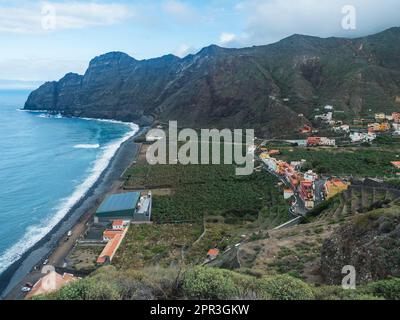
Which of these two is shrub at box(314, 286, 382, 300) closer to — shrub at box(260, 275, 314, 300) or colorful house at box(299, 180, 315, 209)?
shrub at box(260, 275, 314, 300)

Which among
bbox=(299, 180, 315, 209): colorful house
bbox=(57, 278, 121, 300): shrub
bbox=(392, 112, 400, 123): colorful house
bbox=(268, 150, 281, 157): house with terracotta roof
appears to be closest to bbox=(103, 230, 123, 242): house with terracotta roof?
bbox=(299, 180, 315, 209): colorful house

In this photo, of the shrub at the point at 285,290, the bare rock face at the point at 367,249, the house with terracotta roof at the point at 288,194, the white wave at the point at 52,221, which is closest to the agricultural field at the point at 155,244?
the white wave at the point at 52,221

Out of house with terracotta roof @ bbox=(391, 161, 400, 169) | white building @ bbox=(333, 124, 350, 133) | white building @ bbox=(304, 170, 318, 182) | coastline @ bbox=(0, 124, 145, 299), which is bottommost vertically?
coastline @ bbox=(0, 124, 145, 299)

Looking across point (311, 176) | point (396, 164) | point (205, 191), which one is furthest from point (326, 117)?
point (205, 191)

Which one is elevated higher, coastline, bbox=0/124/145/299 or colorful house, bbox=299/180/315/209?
colorful house, bbox=299/180/315/209

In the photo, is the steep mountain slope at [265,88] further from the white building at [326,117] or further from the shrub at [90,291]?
the shrub at [90,291]

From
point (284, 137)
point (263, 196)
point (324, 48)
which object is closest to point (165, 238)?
point (263, 196)
